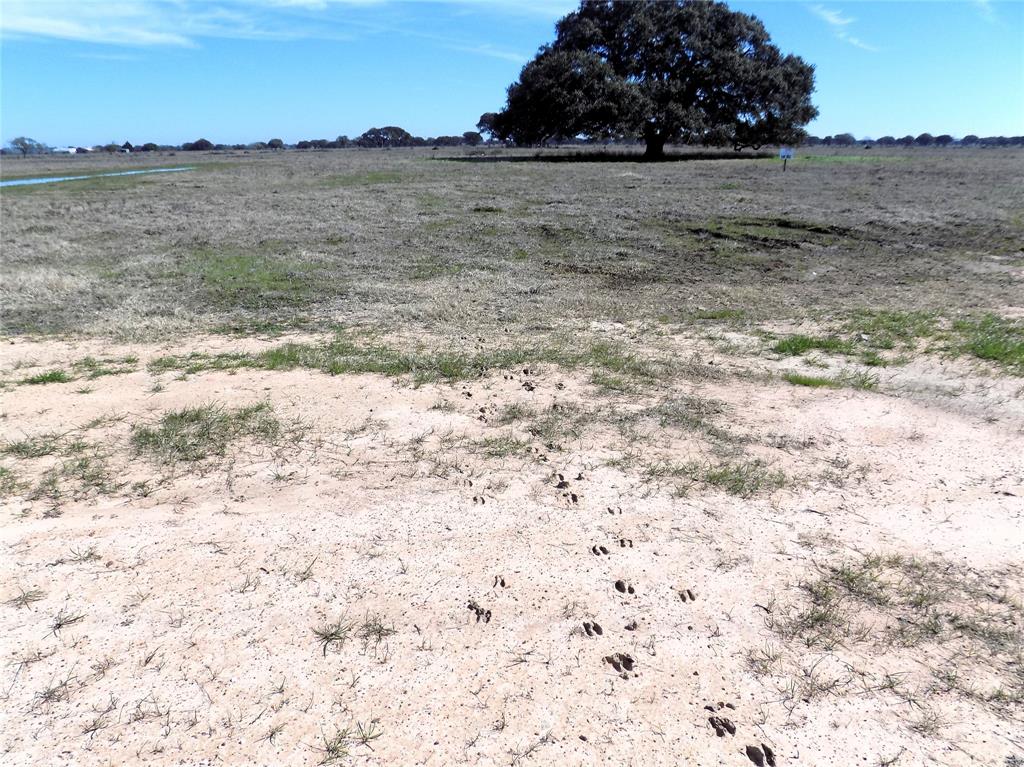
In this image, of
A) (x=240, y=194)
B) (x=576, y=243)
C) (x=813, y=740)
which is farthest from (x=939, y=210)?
(x=240, y=194)

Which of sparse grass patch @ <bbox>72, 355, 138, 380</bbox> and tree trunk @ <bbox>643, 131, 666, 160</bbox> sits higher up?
tree trunk @ <bbox>643, 131, 666, 160</bbox>

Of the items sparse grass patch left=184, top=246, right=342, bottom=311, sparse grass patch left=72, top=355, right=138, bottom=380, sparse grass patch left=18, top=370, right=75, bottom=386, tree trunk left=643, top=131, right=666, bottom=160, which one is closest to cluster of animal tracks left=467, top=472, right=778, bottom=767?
sparse grass patch left=72, top=355, right=138, bottom=380

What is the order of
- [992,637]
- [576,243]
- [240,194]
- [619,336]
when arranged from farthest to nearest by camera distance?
[240,194]
[576,243]
[619,336]
[992,637]

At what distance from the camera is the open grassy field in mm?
2512

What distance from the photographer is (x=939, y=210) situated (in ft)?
53.7

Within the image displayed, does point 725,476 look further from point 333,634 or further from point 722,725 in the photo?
point 333,634

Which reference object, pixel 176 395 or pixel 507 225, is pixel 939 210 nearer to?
pixel 507 225

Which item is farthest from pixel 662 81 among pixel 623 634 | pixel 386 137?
pixel 386 137

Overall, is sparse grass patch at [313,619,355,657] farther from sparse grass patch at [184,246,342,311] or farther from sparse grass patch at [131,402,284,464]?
sparse grass patch at [184,246,342,311]

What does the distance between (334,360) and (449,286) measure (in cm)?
367

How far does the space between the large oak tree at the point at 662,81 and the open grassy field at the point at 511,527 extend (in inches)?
1400

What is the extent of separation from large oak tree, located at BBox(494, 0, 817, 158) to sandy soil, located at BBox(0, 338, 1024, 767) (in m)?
39.4

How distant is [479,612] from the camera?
3.06 metres

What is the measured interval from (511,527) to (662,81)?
45532 millimetres
